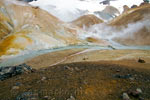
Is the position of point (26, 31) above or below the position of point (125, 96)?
above

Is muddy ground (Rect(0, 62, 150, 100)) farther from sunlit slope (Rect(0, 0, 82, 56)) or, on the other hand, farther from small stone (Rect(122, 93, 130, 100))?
sunlit slope (Rect(0, 0, 82, 56))

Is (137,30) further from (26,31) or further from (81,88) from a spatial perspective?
(81,88)

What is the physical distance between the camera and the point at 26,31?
351 ft

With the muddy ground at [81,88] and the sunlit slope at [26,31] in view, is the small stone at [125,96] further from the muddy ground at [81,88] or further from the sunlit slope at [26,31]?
Result: the sunlit slope at [26,31]

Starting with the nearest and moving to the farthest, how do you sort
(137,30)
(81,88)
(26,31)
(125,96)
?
(125,96)
(81,88)
(26,31)
(137,30)

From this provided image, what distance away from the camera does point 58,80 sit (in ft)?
47.2

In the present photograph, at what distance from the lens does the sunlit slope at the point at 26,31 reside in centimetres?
8488

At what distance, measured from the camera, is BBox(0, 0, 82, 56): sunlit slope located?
278 feet

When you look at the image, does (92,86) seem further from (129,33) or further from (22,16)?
(129,33)

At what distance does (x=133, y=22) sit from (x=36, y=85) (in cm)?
16837

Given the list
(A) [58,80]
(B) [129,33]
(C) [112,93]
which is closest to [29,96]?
(A) [58,80]

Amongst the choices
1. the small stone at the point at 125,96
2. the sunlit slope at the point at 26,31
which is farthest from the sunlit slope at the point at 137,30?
the small stone at the point at 125,96

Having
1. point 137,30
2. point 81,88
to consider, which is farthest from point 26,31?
point 137,30

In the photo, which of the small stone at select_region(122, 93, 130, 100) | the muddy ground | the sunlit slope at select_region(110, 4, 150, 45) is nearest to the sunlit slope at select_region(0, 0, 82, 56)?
the sunlit slope at select_region(110, 4, 150, 45)
